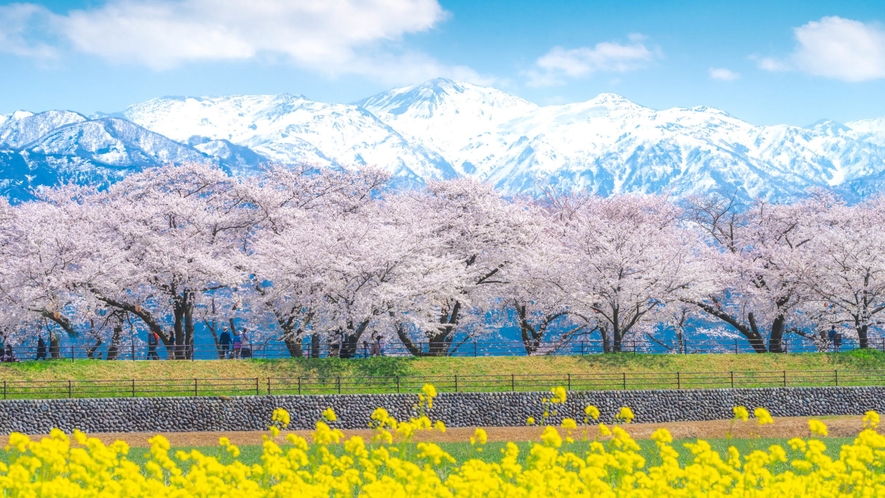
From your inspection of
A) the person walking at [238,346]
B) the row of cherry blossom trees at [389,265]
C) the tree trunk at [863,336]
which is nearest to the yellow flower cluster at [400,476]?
the row of cherry blossom trees at [389,265]

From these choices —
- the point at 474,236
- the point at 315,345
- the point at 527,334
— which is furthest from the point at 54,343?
the point at 527,334

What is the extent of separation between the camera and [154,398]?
1335 inches

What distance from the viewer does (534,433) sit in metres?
32.2

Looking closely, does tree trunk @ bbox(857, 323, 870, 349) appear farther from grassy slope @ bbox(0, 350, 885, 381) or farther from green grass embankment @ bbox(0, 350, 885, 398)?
green grass embankment @ bbox(0, 350, 885, 398)

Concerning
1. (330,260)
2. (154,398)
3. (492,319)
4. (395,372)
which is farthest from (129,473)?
(492,319)

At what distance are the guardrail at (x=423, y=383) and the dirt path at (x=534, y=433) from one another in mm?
2705

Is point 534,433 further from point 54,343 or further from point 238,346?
point 54,343

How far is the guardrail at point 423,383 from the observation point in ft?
116

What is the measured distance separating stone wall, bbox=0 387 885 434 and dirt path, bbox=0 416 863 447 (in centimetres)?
116

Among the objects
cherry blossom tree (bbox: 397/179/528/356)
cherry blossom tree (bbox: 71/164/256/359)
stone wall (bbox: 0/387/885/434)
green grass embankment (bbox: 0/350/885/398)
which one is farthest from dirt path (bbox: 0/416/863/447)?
cherry blossom tree (bbox: 397/179/528/356)

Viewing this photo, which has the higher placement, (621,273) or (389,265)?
(389,265)

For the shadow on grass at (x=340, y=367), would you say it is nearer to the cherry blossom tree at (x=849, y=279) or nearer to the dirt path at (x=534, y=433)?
the dirt path at (x=534, y=433)

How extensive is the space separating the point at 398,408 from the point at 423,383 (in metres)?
2.53

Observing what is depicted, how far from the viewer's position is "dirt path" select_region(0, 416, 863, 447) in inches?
1206
